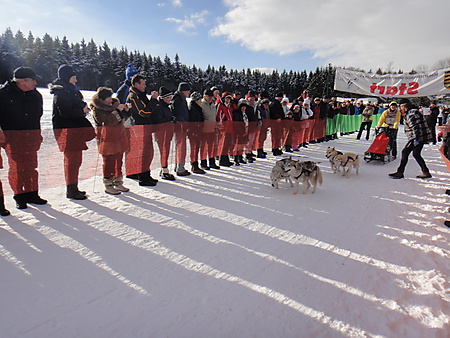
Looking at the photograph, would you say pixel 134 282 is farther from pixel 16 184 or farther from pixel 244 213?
pixel 16 184

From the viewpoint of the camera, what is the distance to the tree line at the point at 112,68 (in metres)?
52.6

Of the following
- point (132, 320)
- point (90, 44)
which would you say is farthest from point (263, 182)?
point (90, 44)

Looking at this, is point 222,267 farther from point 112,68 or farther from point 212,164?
point 112,68

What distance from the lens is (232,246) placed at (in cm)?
323

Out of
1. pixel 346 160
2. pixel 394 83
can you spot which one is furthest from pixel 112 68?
pixel 346 160

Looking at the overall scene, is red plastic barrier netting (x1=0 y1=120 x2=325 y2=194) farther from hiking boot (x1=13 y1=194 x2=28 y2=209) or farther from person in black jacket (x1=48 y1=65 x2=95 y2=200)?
hiking boot (x1=13 y1=194 x2=28 y2=209)

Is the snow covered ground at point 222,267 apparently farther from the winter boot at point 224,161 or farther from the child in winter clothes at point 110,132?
the winter boot at point 224,161

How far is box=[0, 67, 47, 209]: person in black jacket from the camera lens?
3697 mm

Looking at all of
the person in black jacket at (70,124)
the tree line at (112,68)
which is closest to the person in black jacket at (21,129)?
the person in black jacket at (70,124)

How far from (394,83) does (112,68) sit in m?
59.4

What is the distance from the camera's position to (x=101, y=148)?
4.77 m

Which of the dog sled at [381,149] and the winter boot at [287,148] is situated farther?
the winter boot at [287,148]

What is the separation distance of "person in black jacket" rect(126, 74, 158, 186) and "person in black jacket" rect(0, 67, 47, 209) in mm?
1576

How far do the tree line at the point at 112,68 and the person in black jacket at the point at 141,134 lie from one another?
50.0m
